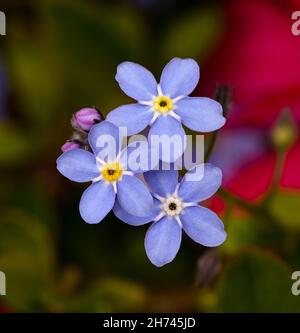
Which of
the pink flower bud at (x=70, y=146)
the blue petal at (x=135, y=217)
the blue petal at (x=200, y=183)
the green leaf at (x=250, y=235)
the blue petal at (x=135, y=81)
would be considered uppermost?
the green leaf at (x=250, y=235)

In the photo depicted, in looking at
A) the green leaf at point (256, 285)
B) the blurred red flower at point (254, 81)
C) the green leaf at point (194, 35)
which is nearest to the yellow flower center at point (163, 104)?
the green leaf at point (256, 285)

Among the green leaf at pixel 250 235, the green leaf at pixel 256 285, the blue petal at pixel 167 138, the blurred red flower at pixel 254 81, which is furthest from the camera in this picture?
the blurred red flower at pixel 254 81

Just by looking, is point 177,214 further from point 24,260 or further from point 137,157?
point 24,260

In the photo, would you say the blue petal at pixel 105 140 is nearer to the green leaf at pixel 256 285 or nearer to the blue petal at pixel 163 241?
the blue petal at pixel 163 241

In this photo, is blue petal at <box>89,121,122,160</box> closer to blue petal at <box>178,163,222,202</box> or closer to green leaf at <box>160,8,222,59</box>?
blue petal at <box>178,163,222,202</box>

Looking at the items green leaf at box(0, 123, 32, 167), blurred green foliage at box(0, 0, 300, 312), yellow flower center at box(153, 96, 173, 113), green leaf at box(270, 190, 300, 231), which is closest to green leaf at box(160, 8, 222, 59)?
blurred green foliage at box(0, 0, 300, 312)
